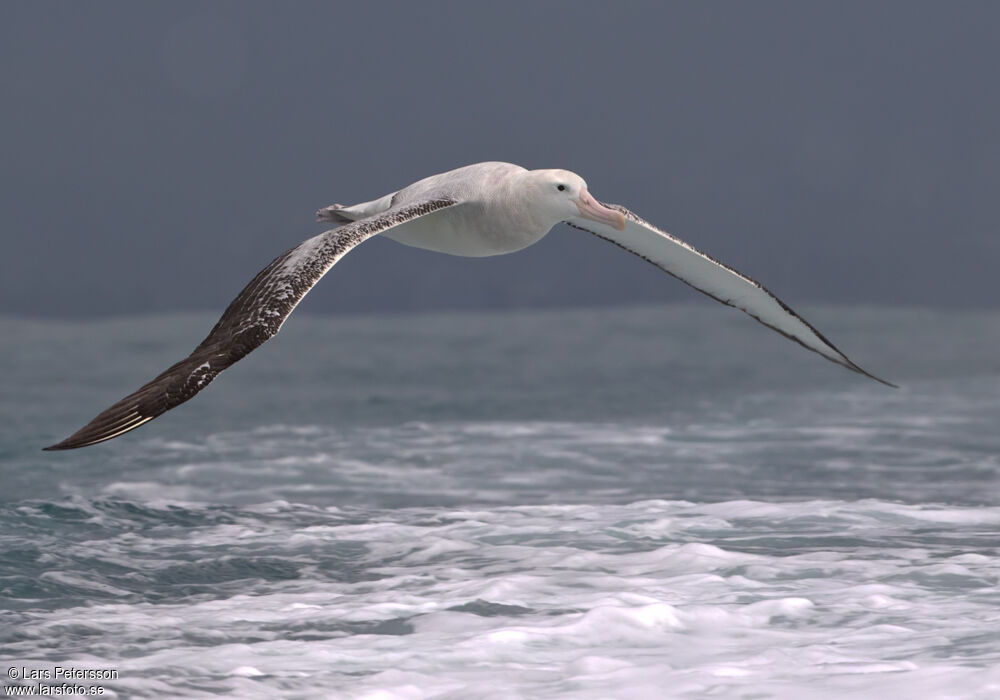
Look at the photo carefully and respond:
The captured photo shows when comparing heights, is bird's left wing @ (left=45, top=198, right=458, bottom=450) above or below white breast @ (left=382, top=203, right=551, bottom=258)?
below

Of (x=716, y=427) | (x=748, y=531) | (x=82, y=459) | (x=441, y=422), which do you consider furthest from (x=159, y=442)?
(x=748, y=531)

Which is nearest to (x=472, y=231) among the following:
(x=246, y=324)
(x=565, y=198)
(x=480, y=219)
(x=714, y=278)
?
(x=480, y=219)

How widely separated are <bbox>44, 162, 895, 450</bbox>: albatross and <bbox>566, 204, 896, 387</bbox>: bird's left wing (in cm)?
2

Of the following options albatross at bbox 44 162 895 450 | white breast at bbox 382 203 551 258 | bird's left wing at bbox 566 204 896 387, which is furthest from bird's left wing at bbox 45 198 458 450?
bird's left wing at bbox 566 204 896 387

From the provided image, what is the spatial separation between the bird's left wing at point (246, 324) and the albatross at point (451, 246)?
0.04 feet

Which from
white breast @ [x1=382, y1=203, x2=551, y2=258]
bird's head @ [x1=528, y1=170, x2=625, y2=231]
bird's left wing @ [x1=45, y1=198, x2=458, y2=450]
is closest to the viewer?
bird's left wing @ [x1=45, y1=198, x2=458, y2=450]

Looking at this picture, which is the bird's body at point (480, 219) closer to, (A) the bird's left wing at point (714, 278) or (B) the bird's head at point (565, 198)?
(B) the bird's head at point (565, 198)

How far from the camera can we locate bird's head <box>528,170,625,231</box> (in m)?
13.6

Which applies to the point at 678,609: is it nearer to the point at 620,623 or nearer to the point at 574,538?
the point at 620,623

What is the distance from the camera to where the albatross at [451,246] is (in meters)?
10.1

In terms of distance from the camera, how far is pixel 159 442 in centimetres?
3066

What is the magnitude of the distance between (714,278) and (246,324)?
7.21m

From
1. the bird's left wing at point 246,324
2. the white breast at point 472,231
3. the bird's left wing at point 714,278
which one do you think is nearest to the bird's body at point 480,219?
the white breast at point 472,231

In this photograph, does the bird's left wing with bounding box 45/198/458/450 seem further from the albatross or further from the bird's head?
the bird's head
